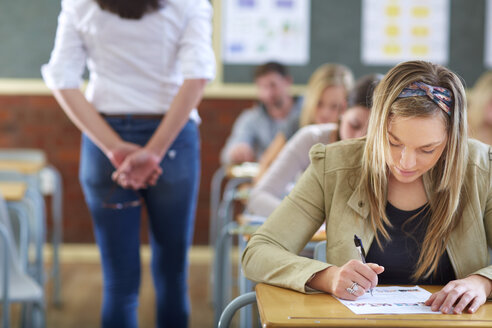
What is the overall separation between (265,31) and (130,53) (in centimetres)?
315

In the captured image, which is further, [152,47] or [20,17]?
[20,17]

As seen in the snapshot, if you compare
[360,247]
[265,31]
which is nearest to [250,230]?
[360,247]

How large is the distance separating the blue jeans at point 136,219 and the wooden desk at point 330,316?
82cm

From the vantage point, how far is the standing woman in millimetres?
2084

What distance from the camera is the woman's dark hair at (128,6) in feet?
6.76

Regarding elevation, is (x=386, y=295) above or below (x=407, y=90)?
below

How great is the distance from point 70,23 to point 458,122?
3.96ft

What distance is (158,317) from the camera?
2256 mm

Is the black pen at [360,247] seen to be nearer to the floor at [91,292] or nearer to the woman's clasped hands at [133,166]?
the woman's clasped hands at [133,166]

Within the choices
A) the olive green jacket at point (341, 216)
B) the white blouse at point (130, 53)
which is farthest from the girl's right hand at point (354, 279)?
the white blouse at point (130, 53)

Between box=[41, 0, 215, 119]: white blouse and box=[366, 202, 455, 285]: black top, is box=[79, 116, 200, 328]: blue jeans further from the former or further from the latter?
box=[366, 202, 455, 285]: black top

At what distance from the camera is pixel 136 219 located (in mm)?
2137

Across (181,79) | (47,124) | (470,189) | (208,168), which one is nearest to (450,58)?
(208,168)

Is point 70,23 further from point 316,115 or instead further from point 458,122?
point 316,115
